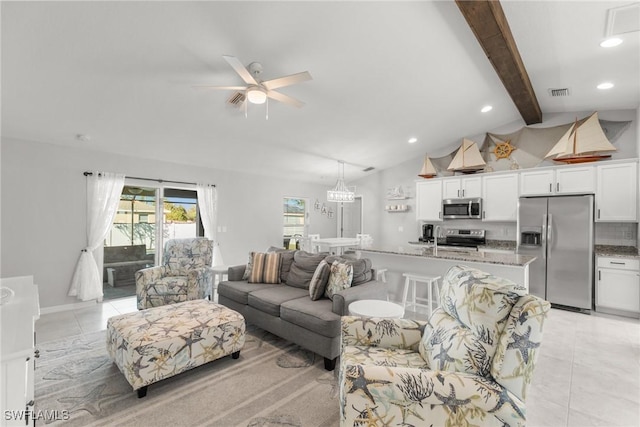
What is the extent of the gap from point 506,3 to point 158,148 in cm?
468

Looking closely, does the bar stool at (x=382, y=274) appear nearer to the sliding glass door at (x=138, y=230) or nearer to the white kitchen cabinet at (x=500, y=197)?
the white kitchen cabinet at (x=500, y=197)

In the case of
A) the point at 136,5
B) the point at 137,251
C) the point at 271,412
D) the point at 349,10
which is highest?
the point at 349,10

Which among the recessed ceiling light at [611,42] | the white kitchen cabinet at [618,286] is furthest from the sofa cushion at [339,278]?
the white kitchen cabinet at [618,286]

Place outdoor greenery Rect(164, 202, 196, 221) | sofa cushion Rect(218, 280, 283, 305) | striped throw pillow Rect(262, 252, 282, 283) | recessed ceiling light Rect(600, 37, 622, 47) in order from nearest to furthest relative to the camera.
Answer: recessed ceiling light Rect(600, 37, 622, 47)
sofa cushion Rect(218, 280, 283, 305)
striped throw pillow Rect(262, 252, 282, 283)
outdoor greenery Rect(164, 202, 196, 221)

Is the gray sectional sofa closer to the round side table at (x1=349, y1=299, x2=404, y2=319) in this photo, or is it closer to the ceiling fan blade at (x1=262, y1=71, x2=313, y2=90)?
the round side table at (x1=349, y1=299, x2=404, y2=319)

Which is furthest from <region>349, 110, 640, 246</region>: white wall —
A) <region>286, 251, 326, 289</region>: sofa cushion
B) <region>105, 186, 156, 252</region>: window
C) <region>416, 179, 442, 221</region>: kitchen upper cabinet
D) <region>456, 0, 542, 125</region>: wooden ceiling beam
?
<region>105, 186, 156, 252</region>: window

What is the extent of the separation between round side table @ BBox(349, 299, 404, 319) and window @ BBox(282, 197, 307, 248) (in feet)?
14.3

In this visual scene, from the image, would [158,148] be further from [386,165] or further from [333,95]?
[386,165]

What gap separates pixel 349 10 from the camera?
2451mm

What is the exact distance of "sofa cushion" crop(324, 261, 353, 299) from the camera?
298 centimetres

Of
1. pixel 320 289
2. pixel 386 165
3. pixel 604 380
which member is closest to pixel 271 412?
pixel 320 289

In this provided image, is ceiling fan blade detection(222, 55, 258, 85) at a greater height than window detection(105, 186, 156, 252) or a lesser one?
greater

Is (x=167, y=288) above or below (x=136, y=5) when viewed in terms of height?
below

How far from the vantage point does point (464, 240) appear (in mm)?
5504
